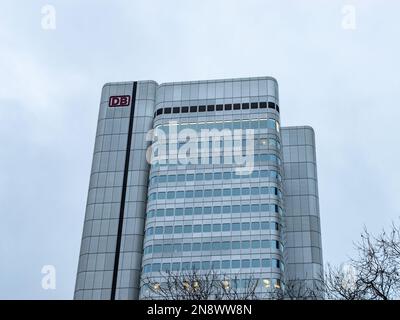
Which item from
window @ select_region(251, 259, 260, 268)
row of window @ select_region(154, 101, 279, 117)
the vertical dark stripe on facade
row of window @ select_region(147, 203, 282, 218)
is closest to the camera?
window @ select_region(251, 259, 260, 268)

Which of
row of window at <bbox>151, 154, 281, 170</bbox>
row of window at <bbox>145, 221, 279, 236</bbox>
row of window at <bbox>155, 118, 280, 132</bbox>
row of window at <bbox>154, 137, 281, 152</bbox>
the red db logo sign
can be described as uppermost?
the red db logo sign

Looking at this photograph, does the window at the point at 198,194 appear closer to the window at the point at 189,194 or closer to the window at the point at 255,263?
the window at the point at 189,194

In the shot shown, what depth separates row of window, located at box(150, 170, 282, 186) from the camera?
106625mm

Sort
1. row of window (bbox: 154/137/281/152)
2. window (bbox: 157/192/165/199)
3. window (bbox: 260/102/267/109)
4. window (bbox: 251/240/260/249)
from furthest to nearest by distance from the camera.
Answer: window (bbox: 260/102/267/109)
row of window (bbox: 154/137/281/152)
window (bbox: 157/192/165/199)
window (bbox: 251/240/260/249)

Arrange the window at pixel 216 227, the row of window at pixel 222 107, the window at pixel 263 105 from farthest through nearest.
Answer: the row of window at pixel 222 107, the window at pixel 263 105, the window at pixel 216 227

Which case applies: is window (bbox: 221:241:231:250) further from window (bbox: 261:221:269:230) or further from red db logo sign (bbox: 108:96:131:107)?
red db logo sign (bbox: 108:96:131:107)

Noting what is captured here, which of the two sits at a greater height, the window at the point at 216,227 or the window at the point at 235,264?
the window at the point at 216,227

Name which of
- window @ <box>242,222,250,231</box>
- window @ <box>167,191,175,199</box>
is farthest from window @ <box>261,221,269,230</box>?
window @ <box>167,191,175,199</box>

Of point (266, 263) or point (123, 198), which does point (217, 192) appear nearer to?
point (266, 263)

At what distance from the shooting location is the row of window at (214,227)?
333 feet

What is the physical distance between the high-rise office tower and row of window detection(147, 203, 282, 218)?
0.20 metres

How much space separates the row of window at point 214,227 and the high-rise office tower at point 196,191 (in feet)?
0.64

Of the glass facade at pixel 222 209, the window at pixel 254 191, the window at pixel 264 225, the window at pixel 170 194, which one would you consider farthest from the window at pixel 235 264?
the window at pixel 170 194

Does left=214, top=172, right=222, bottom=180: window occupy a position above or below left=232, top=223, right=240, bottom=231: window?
above
